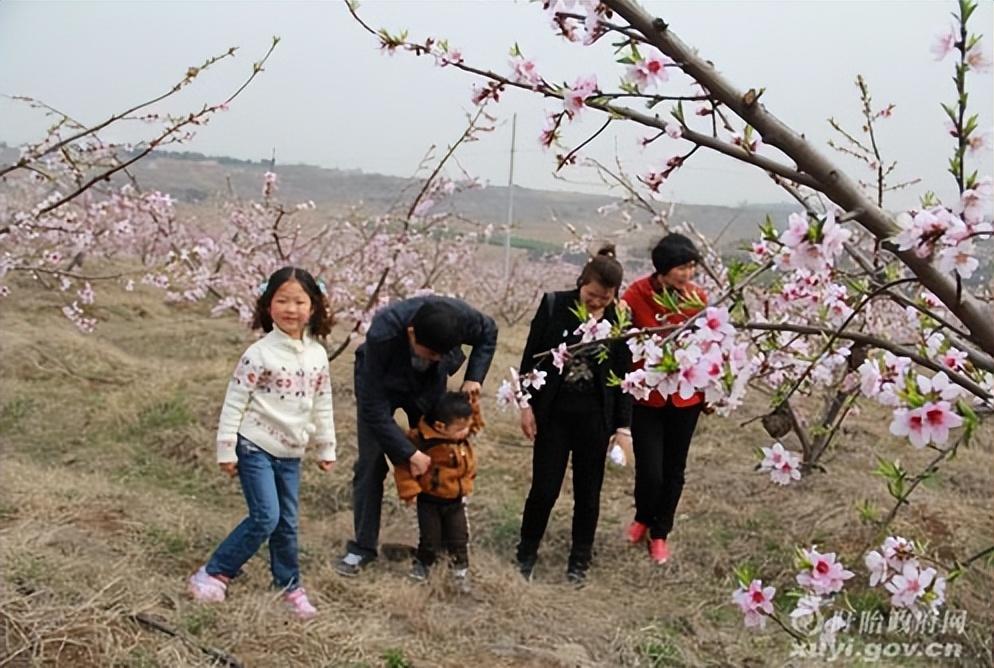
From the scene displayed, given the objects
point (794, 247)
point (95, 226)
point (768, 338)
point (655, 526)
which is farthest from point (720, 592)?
point (95, 226)

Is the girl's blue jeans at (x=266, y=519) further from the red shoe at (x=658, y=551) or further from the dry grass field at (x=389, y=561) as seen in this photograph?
the red shoe at (x=658, y=551)

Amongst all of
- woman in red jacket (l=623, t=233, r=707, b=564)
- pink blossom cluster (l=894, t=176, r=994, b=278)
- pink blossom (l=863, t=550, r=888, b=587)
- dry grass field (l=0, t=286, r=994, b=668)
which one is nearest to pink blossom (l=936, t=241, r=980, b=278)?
pink blossom cluster (l=894, t=176, r=994, b=278)

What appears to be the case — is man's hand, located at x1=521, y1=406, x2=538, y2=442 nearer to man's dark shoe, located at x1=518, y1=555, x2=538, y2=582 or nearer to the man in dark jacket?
the man in dark jacket

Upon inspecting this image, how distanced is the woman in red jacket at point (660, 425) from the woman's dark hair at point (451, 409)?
741 millimetres

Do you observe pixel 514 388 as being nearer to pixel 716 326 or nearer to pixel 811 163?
pixel 716 326

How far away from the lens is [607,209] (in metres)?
7.52

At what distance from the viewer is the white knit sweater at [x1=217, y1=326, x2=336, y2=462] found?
313 centimetres

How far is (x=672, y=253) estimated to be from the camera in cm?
352

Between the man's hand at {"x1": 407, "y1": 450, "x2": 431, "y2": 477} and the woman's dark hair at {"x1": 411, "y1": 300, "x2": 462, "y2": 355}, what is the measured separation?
42cm

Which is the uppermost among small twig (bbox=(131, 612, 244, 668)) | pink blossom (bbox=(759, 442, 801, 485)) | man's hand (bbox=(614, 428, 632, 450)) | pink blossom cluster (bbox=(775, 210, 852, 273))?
pink blossom cluster (bbox=(775, 210, 852, 273))

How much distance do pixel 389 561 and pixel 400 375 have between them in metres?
0.99

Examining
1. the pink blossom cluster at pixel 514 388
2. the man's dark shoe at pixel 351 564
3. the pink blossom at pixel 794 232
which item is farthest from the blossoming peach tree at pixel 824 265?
the man's dark shoe at pixel 351 564

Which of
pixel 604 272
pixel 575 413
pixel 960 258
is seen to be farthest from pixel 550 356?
pixel 960 258

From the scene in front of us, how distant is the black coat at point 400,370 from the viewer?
3361mm
